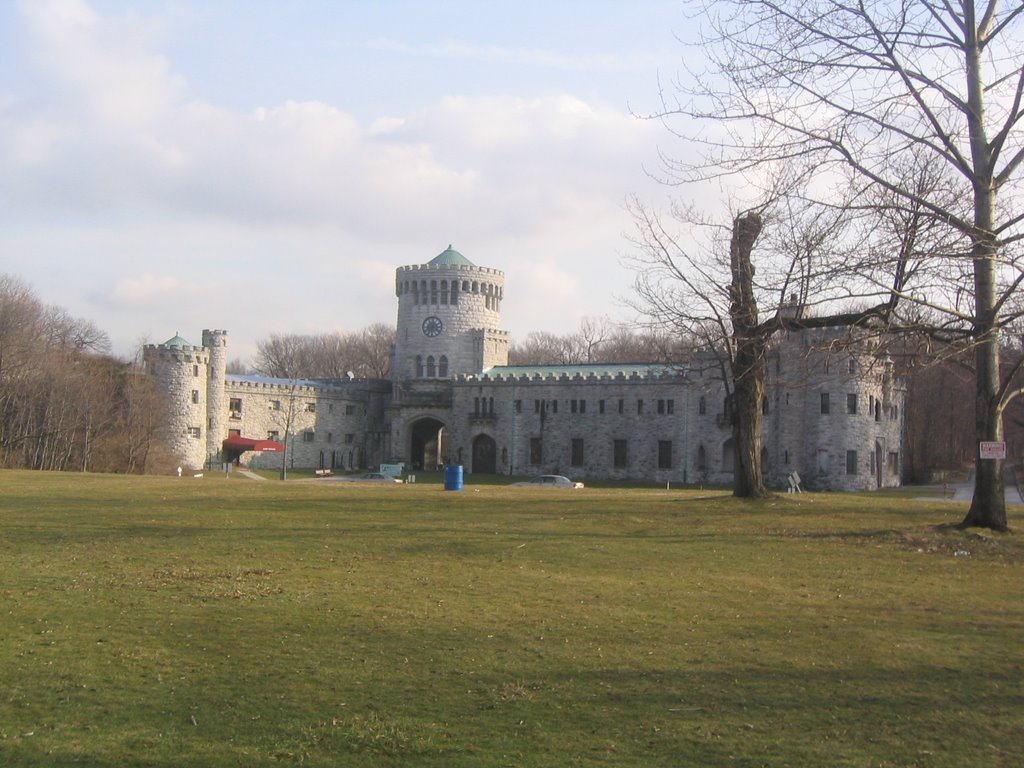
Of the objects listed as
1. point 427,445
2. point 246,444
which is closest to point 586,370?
point 427,445

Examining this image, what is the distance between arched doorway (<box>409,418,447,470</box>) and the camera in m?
79.1

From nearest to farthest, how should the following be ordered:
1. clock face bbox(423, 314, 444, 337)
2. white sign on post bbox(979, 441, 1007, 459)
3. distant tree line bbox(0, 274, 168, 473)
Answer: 1. white sign on post bbox(979, 441, 1007, 459)
2. distant tree line bbox(0, 274, 168, 473)
3. clock face bbox(423, 314, 444, 337)

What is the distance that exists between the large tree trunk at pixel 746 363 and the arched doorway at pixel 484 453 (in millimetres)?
48298

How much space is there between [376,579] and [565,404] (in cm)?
5762

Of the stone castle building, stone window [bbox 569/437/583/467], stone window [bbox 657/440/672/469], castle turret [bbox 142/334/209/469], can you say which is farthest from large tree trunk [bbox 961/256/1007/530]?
castle turret [bbox 142/334/209/469]

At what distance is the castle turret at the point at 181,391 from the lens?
225 ft

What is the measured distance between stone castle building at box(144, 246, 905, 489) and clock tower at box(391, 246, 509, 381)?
104mm

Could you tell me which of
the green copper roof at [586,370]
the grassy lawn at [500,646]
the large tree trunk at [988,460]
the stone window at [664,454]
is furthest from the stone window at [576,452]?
the grassy lawn at [500,646]

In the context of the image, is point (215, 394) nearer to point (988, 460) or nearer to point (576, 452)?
point (576, 452)

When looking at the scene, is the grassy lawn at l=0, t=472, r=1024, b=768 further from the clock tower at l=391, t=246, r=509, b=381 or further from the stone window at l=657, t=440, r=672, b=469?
the clock tower at l=391, t=246, r=509, b=381

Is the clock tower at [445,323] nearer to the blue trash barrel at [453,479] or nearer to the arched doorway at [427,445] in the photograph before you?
the arched doorway at [427,445]

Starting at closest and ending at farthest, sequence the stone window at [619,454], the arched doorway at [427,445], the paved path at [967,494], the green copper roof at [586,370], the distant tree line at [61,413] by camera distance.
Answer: the paved path at [967,494]
the distant tree line at [61,413]
the green copper roof at [586,370]
the stone window at [619,454]
the arched doorway at [427,445]

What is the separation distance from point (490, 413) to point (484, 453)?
3.00m

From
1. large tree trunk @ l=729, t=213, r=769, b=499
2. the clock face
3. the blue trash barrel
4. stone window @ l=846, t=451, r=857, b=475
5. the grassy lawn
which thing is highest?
the clock face
